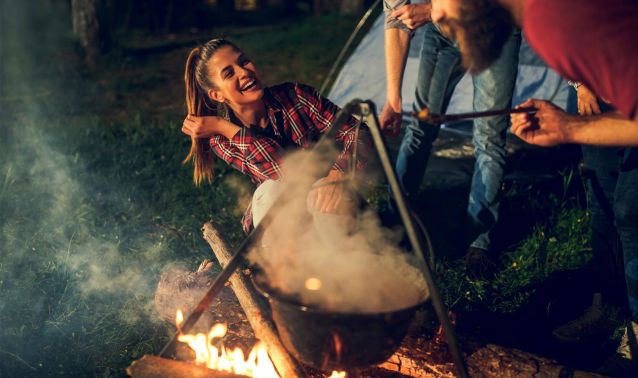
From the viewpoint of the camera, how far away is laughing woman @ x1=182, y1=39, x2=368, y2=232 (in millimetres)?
3186

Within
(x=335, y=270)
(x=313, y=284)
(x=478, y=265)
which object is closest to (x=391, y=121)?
(x=478, y=265)

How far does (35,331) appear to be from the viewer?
3.16 meters

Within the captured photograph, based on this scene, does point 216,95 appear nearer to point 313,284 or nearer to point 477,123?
point 313,284

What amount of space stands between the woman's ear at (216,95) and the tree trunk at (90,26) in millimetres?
7861

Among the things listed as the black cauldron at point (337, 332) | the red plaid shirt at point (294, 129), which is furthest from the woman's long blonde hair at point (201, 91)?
the black cauldron at point (337, 332)

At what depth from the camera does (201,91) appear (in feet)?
10.9

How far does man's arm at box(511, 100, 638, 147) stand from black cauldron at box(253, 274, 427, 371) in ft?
2.87

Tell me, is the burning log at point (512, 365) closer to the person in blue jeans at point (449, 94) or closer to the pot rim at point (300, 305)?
the pot rim at point (300, 305)

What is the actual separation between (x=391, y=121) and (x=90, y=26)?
333 inches

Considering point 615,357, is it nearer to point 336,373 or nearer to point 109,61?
point 336,373

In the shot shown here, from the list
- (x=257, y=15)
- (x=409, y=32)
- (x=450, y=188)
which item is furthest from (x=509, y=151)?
(x=257, y=15)

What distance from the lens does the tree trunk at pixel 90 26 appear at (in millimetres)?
10086

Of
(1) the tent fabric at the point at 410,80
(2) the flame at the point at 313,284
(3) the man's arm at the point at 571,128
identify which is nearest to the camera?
(3) the man's arm at the point at 571,128

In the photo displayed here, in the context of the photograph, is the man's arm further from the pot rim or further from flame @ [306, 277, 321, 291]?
flame @ [306, 277, 321, 291]
